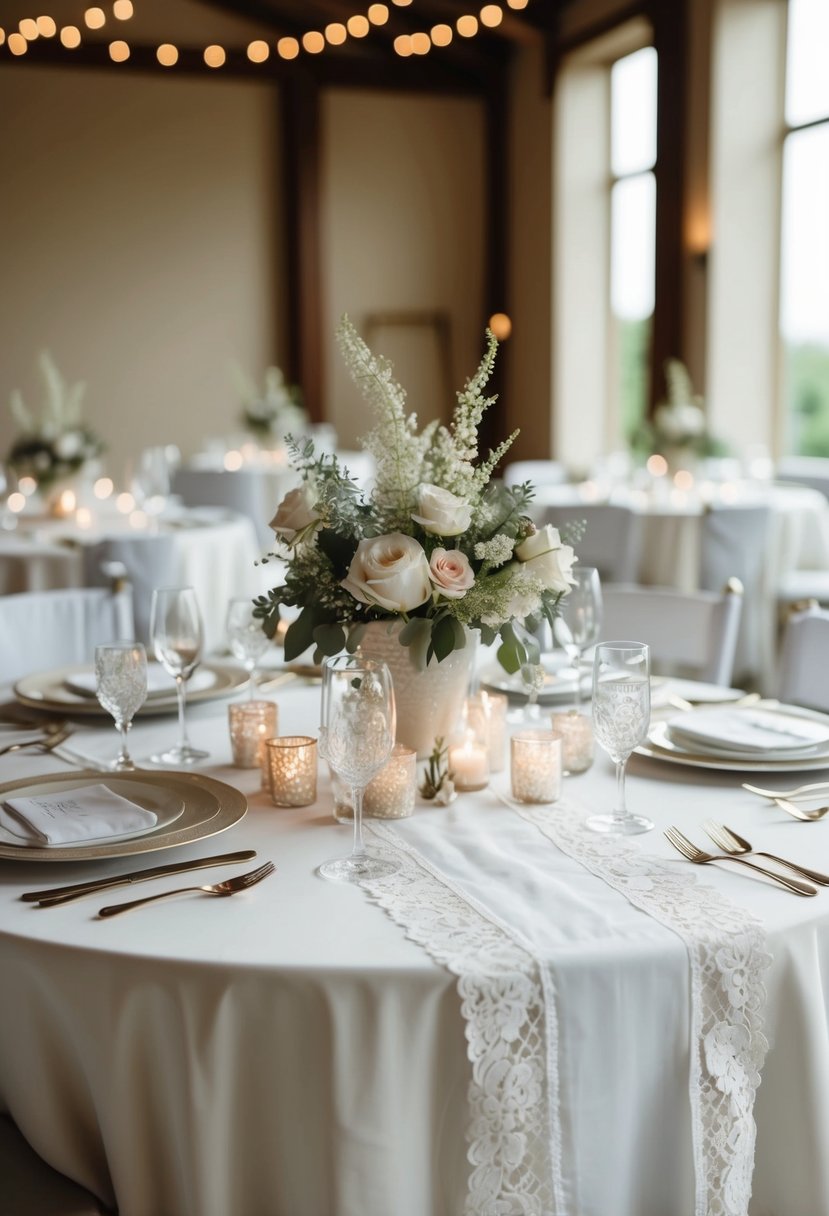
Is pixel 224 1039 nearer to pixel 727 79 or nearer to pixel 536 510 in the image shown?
pixel 536 510

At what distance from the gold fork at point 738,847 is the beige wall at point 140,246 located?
857 cm

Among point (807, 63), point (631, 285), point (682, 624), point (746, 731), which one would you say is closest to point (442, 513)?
point (746, 731)

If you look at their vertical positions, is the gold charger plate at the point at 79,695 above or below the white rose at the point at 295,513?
below

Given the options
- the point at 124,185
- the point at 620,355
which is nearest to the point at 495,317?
the point at 620,355

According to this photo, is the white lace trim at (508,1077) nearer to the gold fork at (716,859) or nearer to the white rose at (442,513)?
the gold fork at (716,859)

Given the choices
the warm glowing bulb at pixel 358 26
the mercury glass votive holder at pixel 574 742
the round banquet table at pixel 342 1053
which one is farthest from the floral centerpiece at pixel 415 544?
the warm glowing bulb at pixel 358 26

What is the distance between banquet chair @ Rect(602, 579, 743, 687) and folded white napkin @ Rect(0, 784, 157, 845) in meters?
1.41

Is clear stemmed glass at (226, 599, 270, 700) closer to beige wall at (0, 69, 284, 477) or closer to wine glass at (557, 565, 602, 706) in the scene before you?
wine glass at (557, 565, 602, 706)

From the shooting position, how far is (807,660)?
2324 millimetres

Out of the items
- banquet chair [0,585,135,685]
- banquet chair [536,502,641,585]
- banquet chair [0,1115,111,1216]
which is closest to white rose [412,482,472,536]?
banquet chair [0,1115,111,1216]

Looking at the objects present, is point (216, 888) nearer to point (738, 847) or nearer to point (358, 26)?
point (738, 847)

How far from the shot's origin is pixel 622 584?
4.96 m

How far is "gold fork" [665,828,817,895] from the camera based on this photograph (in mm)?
1302

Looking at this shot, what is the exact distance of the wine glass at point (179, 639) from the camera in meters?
1.82
